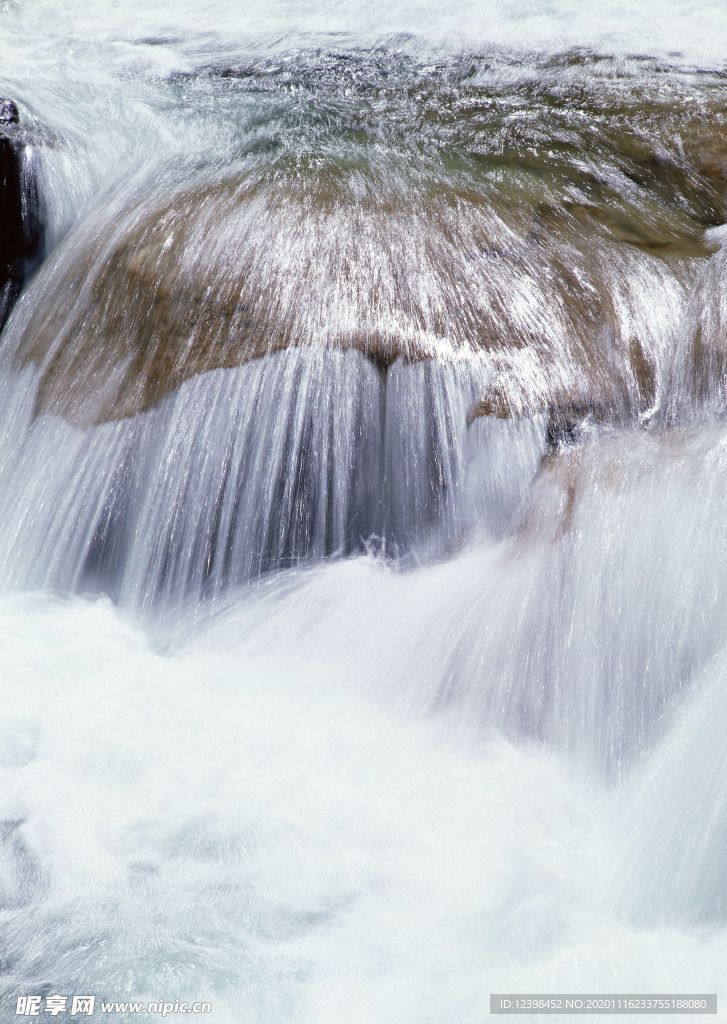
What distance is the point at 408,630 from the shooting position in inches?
113

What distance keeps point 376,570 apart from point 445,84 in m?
3.38

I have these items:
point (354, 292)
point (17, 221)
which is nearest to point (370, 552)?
point (354, 292)

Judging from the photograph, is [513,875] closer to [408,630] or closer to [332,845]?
[332,845]

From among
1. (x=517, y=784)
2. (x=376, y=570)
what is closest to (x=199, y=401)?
(x=376, y=570)

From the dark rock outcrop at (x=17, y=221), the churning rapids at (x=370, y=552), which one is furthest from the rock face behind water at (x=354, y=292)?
the dark rock outcrop at (x=17, y=221)

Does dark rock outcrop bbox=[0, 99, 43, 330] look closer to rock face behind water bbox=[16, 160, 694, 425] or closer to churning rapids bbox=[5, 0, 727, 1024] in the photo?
churning rapids bbox=[5, 0, 727, 1024]

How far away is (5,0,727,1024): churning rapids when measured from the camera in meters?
2.22

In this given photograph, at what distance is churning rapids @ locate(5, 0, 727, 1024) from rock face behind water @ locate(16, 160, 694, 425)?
2cm

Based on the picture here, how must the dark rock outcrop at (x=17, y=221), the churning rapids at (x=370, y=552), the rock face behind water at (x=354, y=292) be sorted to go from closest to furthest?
the churning rapids at (x=370, y=552), the rock face behind water at (x=354, y=292), the dark rock outcrop at (x=17, y=221)

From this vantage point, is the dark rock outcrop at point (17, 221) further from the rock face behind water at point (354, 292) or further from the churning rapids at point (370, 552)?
the rock face behind water at point (354, 292)

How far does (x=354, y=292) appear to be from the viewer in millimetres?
3312

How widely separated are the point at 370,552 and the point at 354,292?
1.14m

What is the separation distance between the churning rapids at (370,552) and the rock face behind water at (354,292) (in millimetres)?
18

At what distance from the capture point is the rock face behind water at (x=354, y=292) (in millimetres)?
3215
